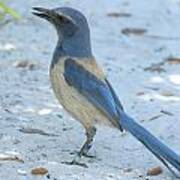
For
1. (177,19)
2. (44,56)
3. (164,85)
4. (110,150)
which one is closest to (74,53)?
(110,150)

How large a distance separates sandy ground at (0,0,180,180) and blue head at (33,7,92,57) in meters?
0.70

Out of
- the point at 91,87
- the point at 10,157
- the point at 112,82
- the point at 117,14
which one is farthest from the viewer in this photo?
the point at 117,14

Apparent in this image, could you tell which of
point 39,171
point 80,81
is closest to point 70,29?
point 80,81

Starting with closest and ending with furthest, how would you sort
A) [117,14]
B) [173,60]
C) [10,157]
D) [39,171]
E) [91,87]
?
[39,171], [10,157], [91,87], [173,60], [117,14]

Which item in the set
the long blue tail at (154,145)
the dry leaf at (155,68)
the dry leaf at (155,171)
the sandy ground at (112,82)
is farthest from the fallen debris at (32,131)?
the dry leaf at (155,68)

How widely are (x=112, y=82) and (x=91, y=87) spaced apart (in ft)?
6.96

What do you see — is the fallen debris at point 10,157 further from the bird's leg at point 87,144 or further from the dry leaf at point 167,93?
the dry leaf at point 167,93

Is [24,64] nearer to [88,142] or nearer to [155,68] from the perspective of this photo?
[155,68]

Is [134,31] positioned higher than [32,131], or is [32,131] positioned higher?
[32,131]

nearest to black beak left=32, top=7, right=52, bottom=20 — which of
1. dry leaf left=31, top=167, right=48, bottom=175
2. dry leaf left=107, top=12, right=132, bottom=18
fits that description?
dry leaf left=31, top=167, right=48, bottom=175

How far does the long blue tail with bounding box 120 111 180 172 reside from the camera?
17.8ft

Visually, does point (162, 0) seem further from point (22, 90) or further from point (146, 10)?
point (22, 90)

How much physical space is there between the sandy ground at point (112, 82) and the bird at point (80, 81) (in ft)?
0.88

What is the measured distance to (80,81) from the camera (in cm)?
573
